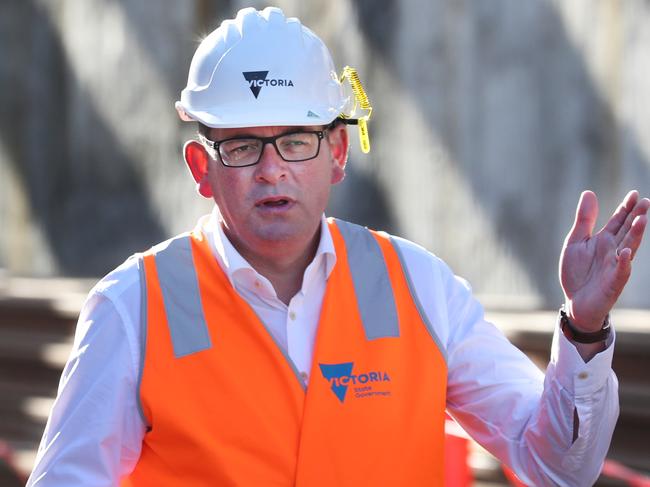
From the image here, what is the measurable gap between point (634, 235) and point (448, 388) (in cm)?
72

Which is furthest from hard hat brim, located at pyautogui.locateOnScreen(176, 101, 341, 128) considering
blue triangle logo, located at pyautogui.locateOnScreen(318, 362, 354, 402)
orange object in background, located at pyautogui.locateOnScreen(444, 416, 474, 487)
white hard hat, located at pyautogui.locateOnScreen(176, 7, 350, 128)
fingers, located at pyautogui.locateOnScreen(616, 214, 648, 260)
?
orange object in background, located at pyautogui.locateOnScreen(444, 416, 474, 487)

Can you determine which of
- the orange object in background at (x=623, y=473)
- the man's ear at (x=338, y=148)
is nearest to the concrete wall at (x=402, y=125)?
the orange object in background at (x=623, y=473)

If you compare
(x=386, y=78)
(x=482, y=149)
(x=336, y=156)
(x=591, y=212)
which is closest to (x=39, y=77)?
(x=386, y=78)

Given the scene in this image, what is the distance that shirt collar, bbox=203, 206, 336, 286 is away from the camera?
131 inches

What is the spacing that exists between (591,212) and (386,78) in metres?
2.81

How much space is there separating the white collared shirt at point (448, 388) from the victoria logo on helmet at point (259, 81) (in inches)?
14.7

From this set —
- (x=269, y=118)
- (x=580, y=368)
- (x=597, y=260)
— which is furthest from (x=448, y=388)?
(x=269, y=118)

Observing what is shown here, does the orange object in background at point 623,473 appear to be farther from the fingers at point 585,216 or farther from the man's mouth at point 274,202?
the man's mouth at point 274,202

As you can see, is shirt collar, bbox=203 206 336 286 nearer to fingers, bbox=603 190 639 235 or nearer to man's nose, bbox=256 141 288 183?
man's nose, bbox=256 141 288 183

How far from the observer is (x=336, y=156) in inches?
136

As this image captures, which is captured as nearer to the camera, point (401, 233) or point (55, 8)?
point (401, 233)

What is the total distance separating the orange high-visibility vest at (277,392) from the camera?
3.11m

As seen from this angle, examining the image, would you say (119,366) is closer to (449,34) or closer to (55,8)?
(449,34)

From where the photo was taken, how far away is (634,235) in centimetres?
296
